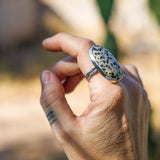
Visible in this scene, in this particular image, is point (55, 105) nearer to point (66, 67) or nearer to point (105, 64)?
point (105, 64)

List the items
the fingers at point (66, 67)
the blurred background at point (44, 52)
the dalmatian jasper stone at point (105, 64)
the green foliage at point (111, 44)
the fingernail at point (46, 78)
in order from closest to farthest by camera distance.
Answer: the dalmatian jasper stone at point (105, 64) < the fingernail at point (46, 78) < the fingers at point (66, 67) < the green foliage at point (111, 44) < the blurred background at point (44, 52)

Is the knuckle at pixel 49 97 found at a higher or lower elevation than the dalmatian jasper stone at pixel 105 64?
lower

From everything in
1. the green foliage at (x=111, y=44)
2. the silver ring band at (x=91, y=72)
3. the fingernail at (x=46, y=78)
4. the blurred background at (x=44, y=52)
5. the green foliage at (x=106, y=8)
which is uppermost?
the silver ring band at (x=91, y=72)

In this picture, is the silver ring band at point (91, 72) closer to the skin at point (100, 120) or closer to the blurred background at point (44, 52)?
the skin at point (100, 120)

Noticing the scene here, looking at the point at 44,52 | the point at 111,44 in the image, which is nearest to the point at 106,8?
the point at 111,44

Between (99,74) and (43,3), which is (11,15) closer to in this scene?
(43,3)

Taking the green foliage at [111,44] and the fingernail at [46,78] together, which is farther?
the green foliage at [111,44]

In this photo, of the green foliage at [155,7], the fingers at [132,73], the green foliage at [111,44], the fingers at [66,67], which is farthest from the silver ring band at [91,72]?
the green foliage at [155,7]

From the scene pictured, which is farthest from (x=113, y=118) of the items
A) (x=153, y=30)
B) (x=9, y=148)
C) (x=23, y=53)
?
(x=153, y=30)
